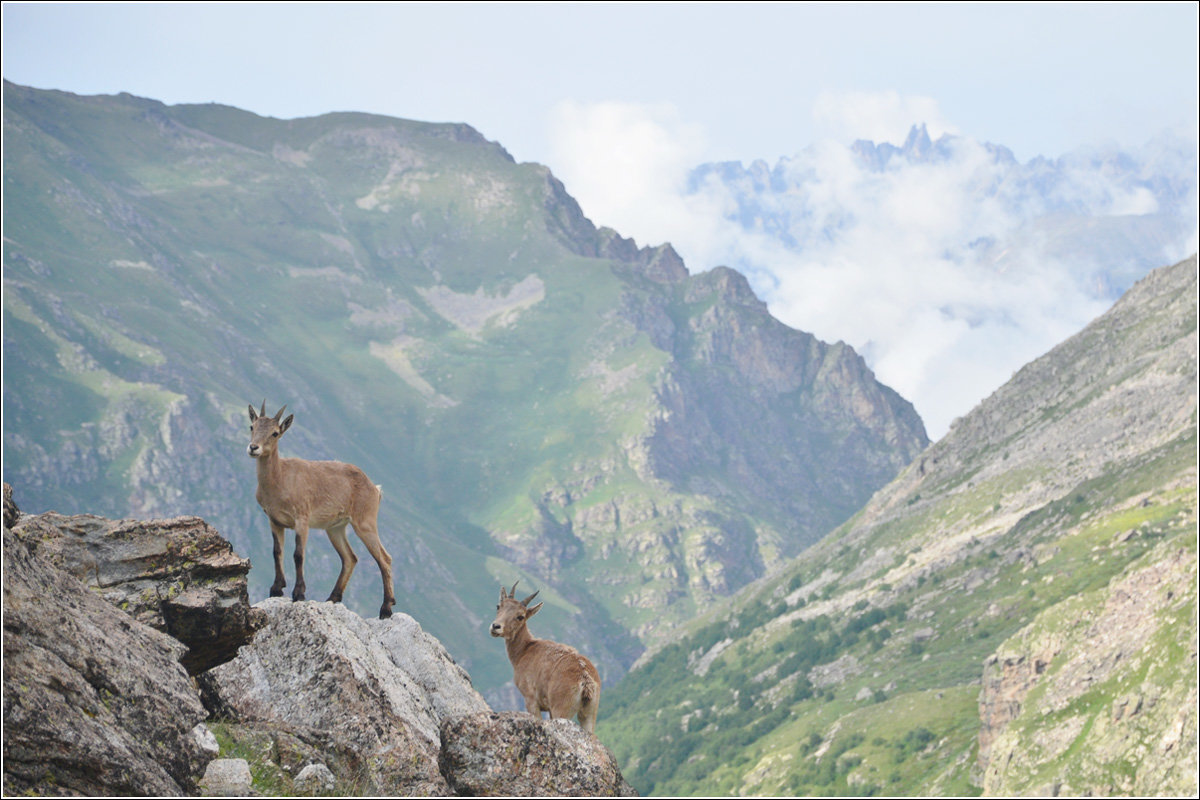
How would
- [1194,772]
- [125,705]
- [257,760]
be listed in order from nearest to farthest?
[125,705] < [257,760] < [1194,772]

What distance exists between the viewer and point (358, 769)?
23.0 meters

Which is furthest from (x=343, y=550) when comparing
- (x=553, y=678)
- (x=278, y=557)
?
(x=553, y=678)

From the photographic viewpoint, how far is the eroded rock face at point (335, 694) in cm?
2362

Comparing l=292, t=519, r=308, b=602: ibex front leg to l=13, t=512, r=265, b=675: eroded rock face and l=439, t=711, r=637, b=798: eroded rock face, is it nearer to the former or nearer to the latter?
l=13, t=512, r=265, b=675: eroded rock face

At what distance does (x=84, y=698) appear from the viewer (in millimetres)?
18578

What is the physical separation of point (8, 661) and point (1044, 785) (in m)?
205

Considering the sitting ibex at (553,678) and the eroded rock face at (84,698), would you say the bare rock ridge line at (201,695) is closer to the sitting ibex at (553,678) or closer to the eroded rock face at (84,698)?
the eroded rock face at (84,698)

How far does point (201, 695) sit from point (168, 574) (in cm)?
286

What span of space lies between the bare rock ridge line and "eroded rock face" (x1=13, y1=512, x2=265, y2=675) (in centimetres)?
4

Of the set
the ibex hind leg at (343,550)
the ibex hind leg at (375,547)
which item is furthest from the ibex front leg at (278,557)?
the ibex hind leg at (375,547)

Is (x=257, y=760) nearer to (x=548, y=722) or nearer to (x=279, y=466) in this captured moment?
(x=548, y=722)

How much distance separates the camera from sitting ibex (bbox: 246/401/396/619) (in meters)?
30.8

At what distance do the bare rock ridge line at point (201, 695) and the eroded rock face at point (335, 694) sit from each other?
0.13 ft

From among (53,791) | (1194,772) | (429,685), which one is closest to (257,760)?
(53,791)
